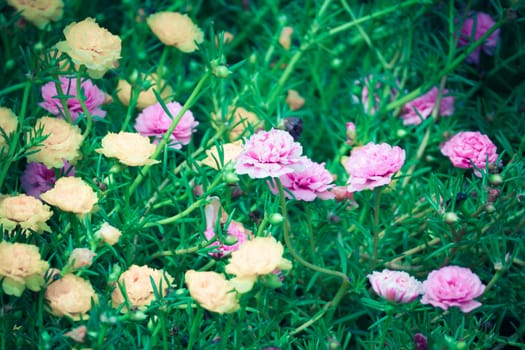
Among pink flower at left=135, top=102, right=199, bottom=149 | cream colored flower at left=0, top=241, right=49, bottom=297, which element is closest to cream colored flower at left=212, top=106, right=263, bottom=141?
pink flower at left=135, top=102, right=199, bottom=149

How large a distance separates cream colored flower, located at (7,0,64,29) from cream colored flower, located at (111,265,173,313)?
1.59 ft

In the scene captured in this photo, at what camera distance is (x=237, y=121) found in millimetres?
1233

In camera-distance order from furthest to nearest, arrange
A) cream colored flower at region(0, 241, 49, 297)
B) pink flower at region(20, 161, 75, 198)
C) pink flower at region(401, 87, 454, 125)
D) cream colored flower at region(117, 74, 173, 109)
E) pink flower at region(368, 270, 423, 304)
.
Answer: pink flower at region(401, 87, 454, 125) < cream colored flower at region(117, 74, 173, 109) < pink flower at region(20, 161, 75, 198) < pink flower at region(368, 270, 423, 304) < cream colored flower at region(0, 241, 49, 297)

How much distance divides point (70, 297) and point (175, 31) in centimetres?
50

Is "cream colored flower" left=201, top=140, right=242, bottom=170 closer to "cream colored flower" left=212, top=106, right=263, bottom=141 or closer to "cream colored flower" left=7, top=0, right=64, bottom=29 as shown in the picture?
"cream colored flower" left=212, top=106, right=263, bottom=141

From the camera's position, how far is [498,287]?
3.68 feet

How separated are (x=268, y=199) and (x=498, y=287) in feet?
1.43

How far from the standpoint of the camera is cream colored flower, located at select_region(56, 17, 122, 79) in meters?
0.96

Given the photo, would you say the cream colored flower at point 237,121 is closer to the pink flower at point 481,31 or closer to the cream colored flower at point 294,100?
the cream colored flower at point 294,100

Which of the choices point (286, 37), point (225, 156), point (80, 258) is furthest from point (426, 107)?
point (80, 258)

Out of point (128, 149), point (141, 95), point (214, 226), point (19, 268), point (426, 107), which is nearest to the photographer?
point (19, 268)

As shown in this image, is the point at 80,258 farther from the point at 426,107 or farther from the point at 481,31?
the point at 481,31

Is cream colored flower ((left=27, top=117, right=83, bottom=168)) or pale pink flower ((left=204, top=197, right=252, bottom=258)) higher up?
cream colored flower ((left=27, top=117, right=83, bottom=168))

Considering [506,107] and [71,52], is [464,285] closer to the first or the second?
[506,107]
